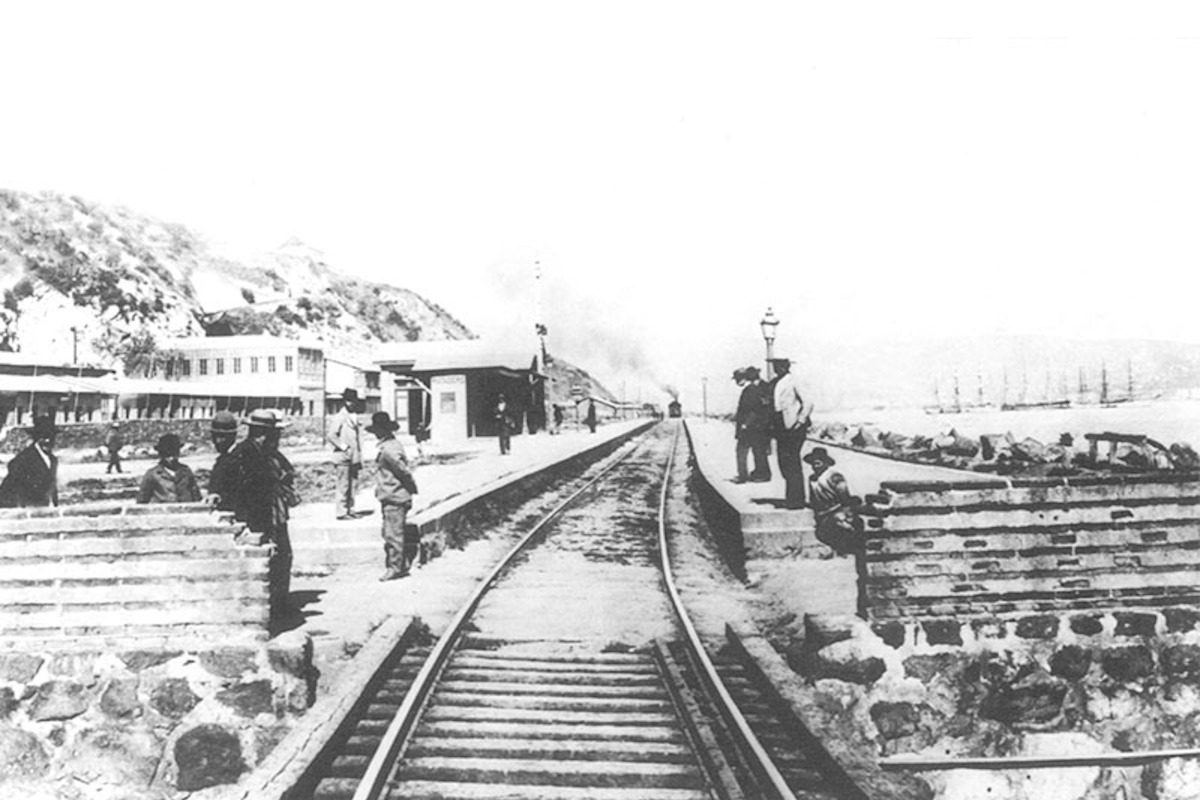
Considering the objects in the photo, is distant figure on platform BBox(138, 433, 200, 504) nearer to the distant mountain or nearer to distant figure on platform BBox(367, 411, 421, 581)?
distant figure on platform BBox(367, 411, 421, 581)

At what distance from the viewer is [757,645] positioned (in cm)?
527

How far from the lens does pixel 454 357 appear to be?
2695 centimetres

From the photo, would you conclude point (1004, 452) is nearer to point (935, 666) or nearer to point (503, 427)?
point (935, 666)

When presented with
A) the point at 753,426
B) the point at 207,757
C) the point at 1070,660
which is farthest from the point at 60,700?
the point at 753,426

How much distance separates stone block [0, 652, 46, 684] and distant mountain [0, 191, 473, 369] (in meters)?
7.79

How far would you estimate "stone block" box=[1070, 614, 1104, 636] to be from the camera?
197 inches

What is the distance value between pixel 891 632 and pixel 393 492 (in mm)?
4606

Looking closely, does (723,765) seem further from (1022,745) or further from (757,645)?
(1022,745)

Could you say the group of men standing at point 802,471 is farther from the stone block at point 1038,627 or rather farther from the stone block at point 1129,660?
the stone block at point 1129,660

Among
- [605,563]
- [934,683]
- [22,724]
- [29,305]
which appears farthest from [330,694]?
[29,305]

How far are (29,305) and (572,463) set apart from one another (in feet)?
42.9

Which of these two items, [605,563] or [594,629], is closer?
[594,629]

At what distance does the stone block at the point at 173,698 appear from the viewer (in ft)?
15.3

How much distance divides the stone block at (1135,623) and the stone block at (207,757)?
5.50 metres
